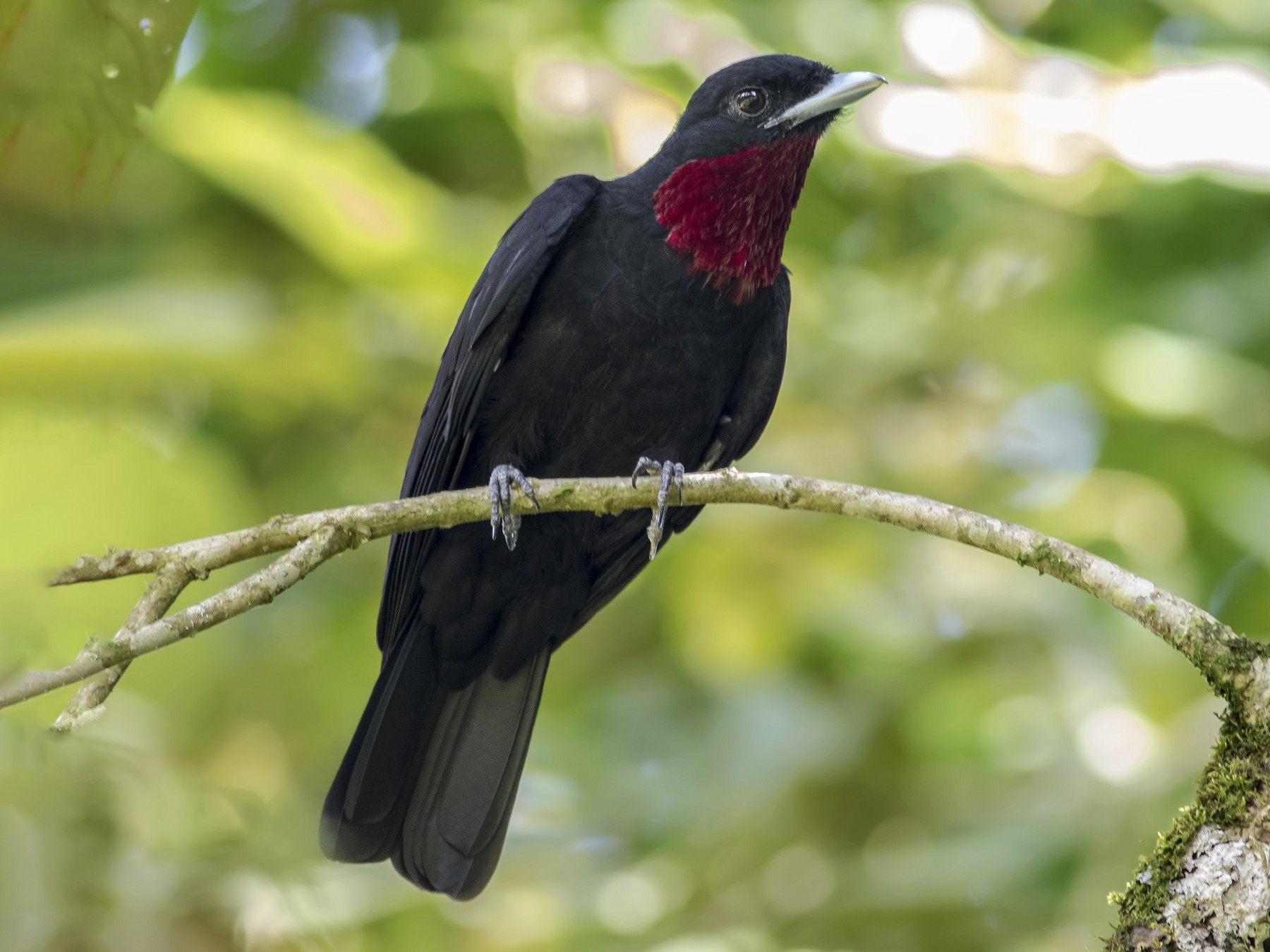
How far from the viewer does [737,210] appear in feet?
12.0

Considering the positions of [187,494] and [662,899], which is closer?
[187,494]

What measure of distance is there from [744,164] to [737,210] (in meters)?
0.17

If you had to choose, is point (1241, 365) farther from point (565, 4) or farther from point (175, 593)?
point (175, 593)

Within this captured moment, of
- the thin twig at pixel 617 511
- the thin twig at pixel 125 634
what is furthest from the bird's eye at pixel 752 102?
the thin twig at pixel 125 634

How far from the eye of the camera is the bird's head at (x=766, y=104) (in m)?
3.72

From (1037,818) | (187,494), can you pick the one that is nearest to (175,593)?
(187,494)

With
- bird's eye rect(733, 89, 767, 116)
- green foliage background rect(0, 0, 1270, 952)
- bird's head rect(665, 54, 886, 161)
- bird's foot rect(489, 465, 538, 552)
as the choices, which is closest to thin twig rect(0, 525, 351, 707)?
bird's foot rect(489, 465, 538, 552)

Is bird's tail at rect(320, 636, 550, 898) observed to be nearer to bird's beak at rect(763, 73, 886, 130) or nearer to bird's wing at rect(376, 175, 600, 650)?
bird's wing at rect(376, 175, 600, 650)

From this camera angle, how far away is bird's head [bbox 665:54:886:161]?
372 centimetres

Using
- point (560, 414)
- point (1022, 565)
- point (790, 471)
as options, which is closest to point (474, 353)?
point (560, 414)

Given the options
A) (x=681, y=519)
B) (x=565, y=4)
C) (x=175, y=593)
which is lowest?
(x=175, y=593)

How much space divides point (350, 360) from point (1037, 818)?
10.4 feet

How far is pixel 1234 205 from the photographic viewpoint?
5664mm

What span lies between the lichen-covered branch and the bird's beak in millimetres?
1362
